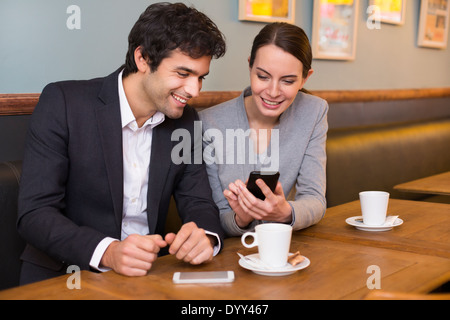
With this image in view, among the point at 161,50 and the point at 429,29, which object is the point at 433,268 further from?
the point at 429,29

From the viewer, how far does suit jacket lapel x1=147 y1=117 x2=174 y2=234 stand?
167 centimetres

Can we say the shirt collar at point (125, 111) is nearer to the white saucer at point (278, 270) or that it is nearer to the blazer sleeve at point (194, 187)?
the blazer sleeve at point (194, 187)

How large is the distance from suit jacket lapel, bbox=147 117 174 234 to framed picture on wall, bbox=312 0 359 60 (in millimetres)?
1744

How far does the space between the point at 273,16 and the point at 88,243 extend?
1.88 meters

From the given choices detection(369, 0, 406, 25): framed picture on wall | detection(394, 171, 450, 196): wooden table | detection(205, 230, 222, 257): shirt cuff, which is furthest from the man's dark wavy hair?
detection(369, 0, 406, 25): framed picture on wall

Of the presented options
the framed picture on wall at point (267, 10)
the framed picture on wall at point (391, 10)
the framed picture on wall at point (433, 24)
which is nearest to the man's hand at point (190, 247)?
the framed picture on wall at point (267, 10)

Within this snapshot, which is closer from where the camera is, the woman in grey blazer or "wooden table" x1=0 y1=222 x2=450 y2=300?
"wooden table" x1=0 y1=222 x2=450 y2=300

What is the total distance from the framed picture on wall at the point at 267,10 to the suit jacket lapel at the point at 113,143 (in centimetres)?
127

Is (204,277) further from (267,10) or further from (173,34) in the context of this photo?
(267,10)

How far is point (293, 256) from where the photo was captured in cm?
128

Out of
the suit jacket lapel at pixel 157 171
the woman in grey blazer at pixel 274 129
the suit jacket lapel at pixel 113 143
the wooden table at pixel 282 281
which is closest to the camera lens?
the wooden table at pixel 282 281

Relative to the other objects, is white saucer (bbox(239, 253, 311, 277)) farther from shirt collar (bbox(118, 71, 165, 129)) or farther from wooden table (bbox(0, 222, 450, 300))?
shirt collar (bbox(118, 71, 165, 129))

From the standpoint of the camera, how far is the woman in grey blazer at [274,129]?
71.7 inches
